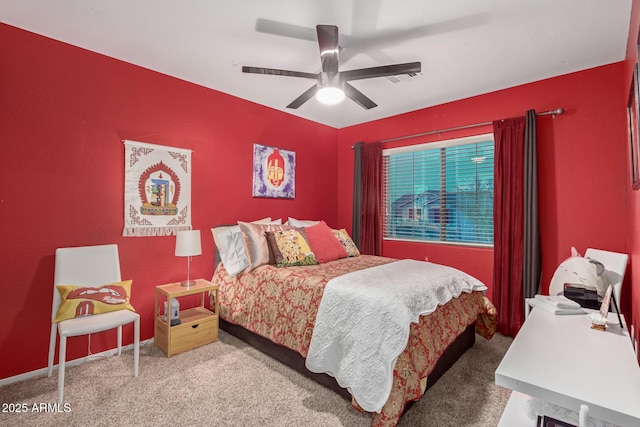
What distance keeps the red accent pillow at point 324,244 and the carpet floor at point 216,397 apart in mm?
1094

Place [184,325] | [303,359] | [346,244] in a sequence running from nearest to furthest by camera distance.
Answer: [303,359] < [184,325] < [346,244]

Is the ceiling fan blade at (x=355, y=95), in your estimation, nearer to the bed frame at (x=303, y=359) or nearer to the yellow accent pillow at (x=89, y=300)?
the bed frame at (x=303, y=359)

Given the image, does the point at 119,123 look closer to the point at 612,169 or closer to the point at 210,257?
the point at 210,257

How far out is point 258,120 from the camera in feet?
12.4

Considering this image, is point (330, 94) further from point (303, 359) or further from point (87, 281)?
point (87, 281)

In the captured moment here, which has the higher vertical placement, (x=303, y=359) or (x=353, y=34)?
(x=353, y=34)

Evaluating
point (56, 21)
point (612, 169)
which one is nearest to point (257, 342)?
point (56, 21)

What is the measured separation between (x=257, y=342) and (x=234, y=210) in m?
1.54

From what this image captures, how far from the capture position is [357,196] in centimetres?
449

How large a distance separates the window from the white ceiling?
2.75ft

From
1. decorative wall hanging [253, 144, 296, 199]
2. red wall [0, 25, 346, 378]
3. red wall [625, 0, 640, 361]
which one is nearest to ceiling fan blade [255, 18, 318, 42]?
red wall [0, 25, 346, 378]

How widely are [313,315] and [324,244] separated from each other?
108cm

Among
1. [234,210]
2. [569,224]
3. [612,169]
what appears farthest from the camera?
[234,210]

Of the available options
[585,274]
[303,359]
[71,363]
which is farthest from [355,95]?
[71,363]
